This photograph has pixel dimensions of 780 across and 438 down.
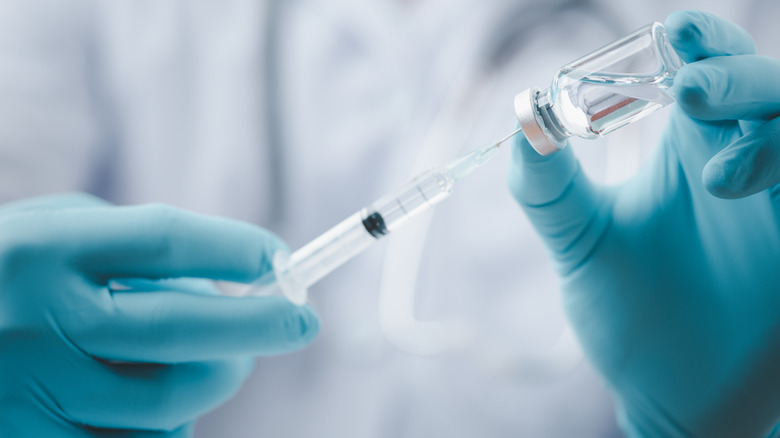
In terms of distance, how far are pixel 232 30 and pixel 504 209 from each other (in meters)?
1.02

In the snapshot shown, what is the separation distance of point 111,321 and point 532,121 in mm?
844

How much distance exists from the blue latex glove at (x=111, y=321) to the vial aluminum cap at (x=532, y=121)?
0.58 m

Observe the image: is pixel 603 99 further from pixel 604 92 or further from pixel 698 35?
pixel 698 35

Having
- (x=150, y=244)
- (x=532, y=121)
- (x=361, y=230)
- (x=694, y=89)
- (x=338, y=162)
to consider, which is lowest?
(x=694, y=89)

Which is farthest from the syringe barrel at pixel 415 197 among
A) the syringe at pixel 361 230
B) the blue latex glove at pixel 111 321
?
the blue latex glove at pixel 111 321

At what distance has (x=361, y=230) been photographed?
953mm

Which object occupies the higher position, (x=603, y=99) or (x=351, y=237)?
(x=351, y=237)

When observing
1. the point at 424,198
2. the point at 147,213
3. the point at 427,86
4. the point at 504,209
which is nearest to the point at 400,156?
the point at 427,86

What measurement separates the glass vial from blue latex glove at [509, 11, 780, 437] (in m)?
0.04

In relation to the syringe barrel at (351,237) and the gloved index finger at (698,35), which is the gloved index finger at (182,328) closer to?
the syringe barrel at (351,237)

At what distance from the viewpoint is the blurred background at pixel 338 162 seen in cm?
147

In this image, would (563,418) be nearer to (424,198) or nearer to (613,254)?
(613,254)

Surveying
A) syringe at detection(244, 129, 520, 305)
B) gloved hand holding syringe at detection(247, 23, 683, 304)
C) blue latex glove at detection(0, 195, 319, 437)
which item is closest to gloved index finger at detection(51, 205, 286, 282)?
blue latex glove at detection(0, 195, 319, 437)

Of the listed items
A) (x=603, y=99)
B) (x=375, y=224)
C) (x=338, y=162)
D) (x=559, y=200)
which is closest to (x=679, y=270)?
(x=559, y=200)
